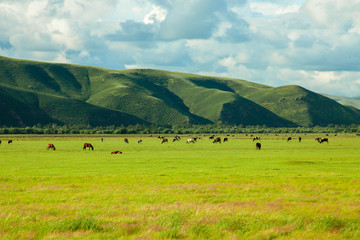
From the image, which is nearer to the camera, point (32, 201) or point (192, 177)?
point (32, 201)

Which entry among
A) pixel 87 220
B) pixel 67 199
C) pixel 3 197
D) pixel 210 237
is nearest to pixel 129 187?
pixel 67 199

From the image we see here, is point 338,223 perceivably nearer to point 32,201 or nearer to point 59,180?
point 32,201

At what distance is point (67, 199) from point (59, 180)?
741 centimetres

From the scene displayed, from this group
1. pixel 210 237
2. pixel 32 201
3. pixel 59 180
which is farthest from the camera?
pixel 59 180

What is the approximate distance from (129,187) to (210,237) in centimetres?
1154

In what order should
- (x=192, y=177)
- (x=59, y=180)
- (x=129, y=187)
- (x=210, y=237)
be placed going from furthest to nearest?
1. (x=192, y=177)
2. (x=59, y=180)
3. (x=129, y=187)
4. (x=210, y=237)

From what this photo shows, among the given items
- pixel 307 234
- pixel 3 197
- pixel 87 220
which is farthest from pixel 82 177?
pixel 307 234

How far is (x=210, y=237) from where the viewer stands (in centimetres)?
1277

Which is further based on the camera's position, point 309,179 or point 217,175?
point 217,175

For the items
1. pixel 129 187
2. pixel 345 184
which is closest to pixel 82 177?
pixel 129 187

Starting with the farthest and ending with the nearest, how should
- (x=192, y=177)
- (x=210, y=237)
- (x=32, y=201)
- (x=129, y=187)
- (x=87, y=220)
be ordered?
(x=192, y=177)
(x=129, y=187)
(x=32, y=201)
(x=87, y=220)
(x=210, y=237)

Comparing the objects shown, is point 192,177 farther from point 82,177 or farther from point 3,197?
point 3,197

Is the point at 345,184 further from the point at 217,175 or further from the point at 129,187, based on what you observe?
the point at 129,187

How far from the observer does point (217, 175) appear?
30.0m
